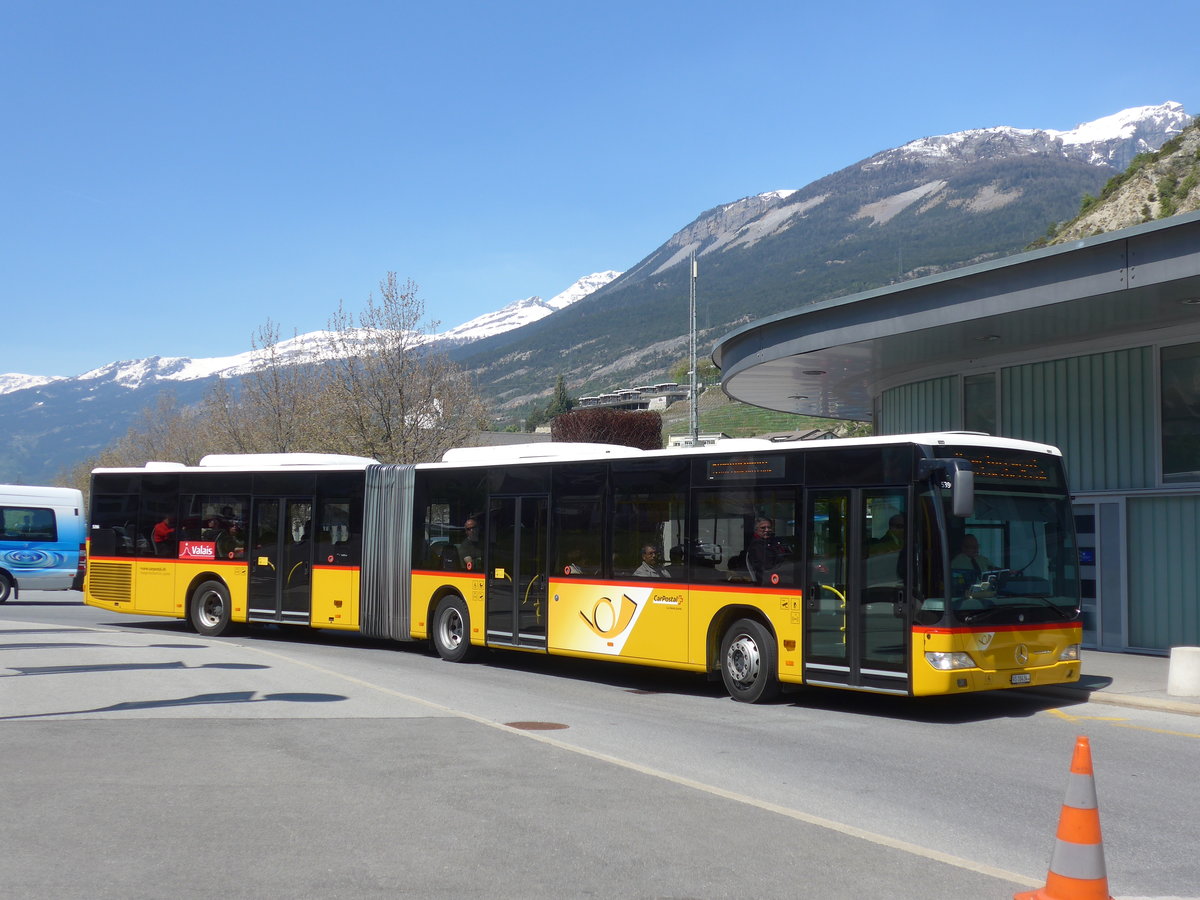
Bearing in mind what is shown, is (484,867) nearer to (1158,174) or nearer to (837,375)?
(837,375)

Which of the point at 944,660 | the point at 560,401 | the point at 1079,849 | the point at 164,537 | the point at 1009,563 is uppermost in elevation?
the point at 560,401

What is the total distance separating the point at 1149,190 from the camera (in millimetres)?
62531

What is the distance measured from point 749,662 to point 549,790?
558 centimetres

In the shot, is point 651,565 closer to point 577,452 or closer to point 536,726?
point 577,452

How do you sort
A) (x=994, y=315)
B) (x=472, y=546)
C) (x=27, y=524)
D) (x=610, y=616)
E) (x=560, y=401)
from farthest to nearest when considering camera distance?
1. (x=560, y=401)
2. (x=27, y=524)
3. (x=472, y=546)
4. (x=994, y=315)
5. (x=610, y=616)

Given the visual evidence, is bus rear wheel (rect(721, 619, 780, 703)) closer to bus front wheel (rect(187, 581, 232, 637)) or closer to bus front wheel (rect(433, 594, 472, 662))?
bus front wheel (rect(433, 594, 472, 662))

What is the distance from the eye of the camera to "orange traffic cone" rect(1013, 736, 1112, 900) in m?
5.29

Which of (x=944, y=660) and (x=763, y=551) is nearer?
(x=944, y=660)

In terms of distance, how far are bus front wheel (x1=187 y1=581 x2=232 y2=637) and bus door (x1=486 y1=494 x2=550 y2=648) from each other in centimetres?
648

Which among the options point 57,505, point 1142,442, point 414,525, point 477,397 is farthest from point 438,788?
point 477,397

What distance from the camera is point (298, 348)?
60.4 m

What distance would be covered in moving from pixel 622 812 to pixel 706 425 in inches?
4950

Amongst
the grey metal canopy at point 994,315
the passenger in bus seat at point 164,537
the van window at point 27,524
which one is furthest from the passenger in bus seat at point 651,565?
the van window at point 27,524

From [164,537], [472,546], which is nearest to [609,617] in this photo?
[472,546]
